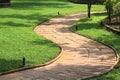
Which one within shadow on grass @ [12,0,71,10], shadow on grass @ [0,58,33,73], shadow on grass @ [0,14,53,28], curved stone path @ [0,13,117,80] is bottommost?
curved stone path @ [0,13,117,80]

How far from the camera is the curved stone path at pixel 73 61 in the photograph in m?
14.4

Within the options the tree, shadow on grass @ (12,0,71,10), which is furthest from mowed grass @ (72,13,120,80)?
the tree

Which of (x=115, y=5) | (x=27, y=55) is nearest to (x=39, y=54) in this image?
(x=27, y=55)

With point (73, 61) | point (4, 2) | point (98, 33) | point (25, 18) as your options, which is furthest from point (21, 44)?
point (4, 2)

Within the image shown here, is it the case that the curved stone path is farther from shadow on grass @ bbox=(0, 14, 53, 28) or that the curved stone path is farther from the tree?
the tree

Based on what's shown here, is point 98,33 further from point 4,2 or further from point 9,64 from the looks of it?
point 4,2

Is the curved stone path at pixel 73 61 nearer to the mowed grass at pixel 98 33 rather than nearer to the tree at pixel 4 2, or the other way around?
the mowed grass at pixel 98 33

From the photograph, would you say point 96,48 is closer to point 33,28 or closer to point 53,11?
point 33,28

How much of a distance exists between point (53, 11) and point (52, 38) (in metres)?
15.7

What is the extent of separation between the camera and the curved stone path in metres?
14.4

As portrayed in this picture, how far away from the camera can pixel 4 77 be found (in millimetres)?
14008

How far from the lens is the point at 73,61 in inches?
674

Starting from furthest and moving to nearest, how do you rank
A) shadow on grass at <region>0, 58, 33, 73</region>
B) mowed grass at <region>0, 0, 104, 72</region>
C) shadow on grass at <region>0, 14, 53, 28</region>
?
shadow on grass at <region>0, 14, 53, 28</region> < mowed grass at <region>0, 0, 104, 72</region> < shadow on grass at <region>0, 58, 33, 73</region>

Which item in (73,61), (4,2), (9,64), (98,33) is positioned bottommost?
(73,61)
